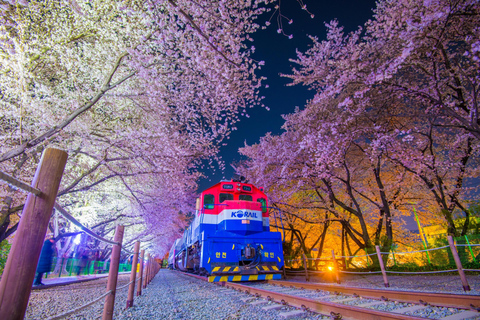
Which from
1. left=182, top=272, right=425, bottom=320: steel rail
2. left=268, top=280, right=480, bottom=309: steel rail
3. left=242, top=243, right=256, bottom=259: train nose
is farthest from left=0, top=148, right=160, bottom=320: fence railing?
left=242, top=243, right=256, bottom=259: train nose

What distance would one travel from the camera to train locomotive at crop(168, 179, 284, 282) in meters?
6.98

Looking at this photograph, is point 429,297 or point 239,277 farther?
point 239,277

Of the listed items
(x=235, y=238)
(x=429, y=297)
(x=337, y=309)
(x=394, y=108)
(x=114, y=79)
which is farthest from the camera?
(x=394, y=108)

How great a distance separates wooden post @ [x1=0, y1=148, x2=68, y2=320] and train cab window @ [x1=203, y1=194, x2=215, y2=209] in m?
7.23

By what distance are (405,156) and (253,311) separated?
924 cm

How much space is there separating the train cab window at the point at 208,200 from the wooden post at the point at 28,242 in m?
7.23

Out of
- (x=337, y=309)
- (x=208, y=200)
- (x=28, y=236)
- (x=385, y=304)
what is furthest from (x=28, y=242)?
(x=208, y=200)

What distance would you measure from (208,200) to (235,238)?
6.88ft

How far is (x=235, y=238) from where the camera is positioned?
738 centimetres

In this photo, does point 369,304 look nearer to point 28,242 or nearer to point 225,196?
point 28,242

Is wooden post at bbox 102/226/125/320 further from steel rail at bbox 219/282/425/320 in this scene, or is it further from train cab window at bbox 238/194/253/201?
train cab window at bbox 238/194/253/201

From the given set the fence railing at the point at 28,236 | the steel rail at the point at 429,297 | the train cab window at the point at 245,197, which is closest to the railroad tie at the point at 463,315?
the steel rail at the point at 429,297

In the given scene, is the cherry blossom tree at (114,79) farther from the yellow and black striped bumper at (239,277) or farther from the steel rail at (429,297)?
the steel rail at (429,297)

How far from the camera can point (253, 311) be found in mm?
4086
